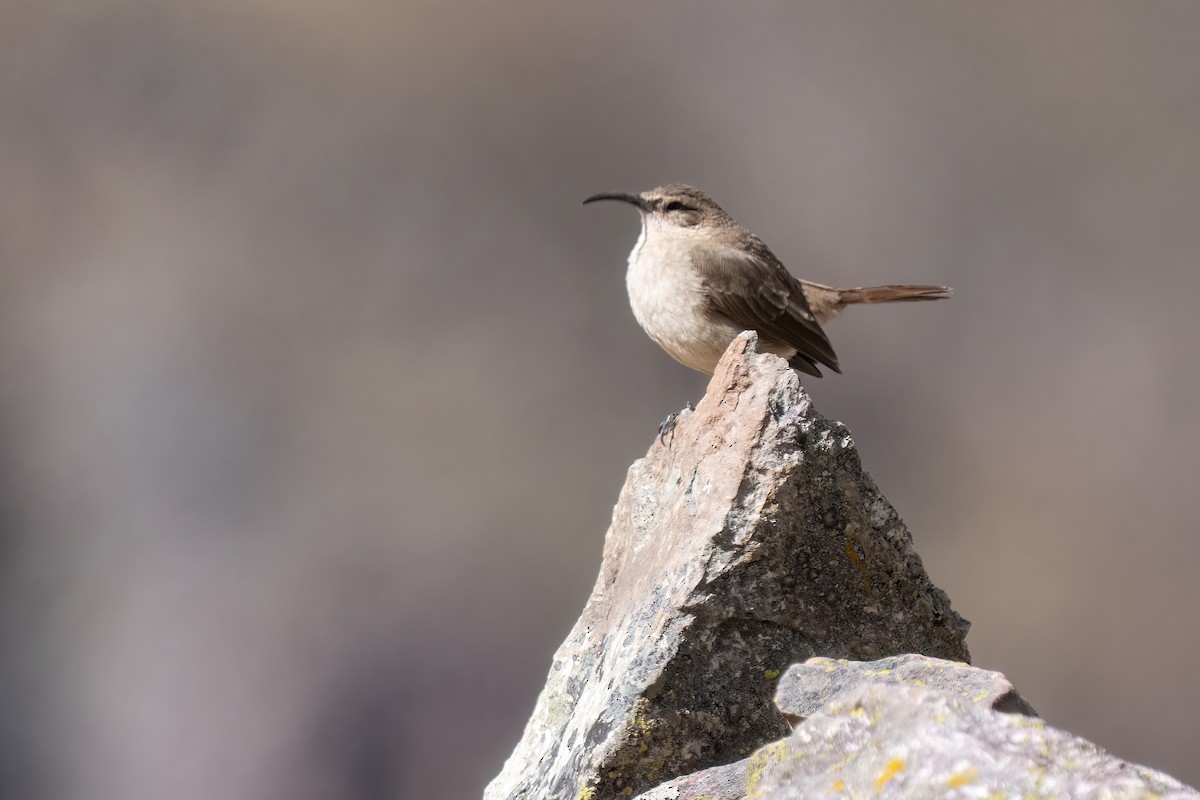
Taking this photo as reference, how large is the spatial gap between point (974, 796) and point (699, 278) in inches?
190

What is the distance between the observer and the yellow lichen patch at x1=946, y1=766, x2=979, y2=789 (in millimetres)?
2182

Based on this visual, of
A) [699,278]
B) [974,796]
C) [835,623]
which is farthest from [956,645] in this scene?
[699,278]

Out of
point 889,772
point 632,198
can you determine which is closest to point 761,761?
point 889,772

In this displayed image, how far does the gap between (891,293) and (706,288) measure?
1.94m

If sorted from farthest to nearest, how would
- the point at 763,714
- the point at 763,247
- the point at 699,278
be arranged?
the point at 763,247
the point at 699,278
the point at 763,714

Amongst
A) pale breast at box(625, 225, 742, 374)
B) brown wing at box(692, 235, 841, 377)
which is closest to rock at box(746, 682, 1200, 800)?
pale breast at box(625, 225, 742, 374)

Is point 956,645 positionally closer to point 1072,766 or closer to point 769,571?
point 769,571

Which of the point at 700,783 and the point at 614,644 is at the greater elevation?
the point at 614,644

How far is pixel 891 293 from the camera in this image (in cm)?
808

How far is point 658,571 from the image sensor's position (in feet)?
13.2

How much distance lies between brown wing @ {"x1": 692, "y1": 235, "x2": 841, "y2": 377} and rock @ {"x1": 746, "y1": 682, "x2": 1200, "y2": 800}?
432 cm

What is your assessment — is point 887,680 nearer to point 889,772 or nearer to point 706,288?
point 889,772

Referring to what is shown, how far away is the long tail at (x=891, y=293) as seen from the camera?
8000mm

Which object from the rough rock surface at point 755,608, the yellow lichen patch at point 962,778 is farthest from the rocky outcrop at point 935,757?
the rough rock surface at point 755,608
